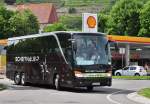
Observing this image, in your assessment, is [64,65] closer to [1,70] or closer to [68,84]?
[68,84]

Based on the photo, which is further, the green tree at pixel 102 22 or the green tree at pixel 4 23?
the green tree at pixel 102 22

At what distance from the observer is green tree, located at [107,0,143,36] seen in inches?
3649

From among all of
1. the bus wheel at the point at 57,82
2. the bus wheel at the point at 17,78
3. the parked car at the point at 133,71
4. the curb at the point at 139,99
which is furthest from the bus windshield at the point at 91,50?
the parked car at the point at 133,71

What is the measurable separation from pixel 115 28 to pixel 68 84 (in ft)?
222

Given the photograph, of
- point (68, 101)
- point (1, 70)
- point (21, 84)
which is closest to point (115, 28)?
point (1, 70)

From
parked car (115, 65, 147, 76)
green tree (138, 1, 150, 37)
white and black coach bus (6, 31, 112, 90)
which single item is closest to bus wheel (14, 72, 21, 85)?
white and black coach bus (6, 31, 112, 90)

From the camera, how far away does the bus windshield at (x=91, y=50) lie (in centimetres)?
2683

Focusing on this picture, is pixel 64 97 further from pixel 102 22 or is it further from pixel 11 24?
pixel 102 22

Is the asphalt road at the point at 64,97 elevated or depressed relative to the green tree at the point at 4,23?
depressed

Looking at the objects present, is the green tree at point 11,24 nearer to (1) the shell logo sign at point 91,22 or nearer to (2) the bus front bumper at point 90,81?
(1) the shell logo sign at point 91,22

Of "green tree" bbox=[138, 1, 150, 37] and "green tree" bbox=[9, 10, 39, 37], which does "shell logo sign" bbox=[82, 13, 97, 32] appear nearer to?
"green tree" bbox=[138, 1, 150, 37]

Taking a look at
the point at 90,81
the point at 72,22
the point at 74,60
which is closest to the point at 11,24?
the point at 72,22

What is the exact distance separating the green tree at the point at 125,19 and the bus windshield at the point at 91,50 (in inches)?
2559

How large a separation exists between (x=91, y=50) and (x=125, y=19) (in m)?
67.5
